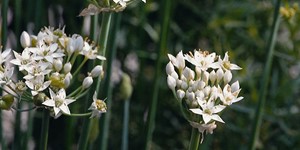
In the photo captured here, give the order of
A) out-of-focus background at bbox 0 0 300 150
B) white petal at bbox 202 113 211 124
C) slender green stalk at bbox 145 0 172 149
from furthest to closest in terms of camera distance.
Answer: out-of-focus background at bbox 0 0 300 150 → slender green stalk at bbox 145 0 172 149 → white petal at bbox 202 113 211 124

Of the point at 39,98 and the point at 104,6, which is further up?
the point at 104,6

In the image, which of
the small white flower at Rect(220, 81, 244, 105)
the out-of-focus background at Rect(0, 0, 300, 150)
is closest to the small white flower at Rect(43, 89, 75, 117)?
the small white flower at Rect(220, 81, 244, 105)

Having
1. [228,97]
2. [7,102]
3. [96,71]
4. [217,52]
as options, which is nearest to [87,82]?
[96,71]

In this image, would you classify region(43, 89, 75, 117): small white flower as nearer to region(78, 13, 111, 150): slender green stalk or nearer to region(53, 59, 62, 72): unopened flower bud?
region(53, 59, 62, 72): unopened flower bud

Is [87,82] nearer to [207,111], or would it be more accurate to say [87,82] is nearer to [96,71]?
[96,71]

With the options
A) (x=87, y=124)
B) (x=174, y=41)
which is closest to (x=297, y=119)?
(x=174, y=41)

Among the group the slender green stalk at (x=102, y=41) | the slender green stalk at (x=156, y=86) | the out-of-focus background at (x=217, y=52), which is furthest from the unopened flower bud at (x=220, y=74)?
the out-of-focus background at (x=217, y=52)

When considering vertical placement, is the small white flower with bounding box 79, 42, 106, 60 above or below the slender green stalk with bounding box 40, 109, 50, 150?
above
